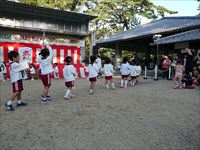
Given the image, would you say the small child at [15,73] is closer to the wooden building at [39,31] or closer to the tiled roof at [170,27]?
the wooden building at [39,31]

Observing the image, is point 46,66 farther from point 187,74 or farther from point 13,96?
point 187,74

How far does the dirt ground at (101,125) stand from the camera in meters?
3.94

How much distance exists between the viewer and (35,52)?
1567 cm

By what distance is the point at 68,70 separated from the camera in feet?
25.4

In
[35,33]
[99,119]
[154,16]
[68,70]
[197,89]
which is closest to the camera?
[99,119]

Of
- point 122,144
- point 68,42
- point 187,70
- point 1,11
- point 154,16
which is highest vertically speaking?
point 154,16

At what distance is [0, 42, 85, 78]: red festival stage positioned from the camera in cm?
1451

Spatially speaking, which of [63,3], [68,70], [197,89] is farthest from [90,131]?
[63,3]

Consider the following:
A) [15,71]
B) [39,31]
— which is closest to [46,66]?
[15,71]

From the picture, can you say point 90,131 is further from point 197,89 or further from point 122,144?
point 197,89

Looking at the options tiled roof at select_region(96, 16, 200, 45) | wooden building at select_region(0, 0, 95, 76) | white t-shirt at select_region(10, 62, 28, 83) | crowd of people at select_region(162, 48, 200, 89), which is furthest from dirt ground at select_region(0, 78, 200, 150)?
wooden building at select_region(0, 0, 95, 76)

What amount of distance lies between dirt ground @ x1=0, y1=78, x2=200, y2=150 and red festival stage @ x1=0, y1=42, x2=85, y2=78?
849 centimetres

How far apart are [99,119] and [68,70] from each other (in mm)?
2917

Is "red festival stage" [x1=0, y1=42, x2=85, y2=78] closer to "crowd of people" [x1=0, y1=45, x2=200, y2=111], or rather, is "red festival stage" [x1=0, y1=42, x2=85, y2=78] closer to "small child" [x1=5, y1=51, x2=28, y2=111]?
"crowd of people" [x1=0, y1=45, x2=200, y2=111]
